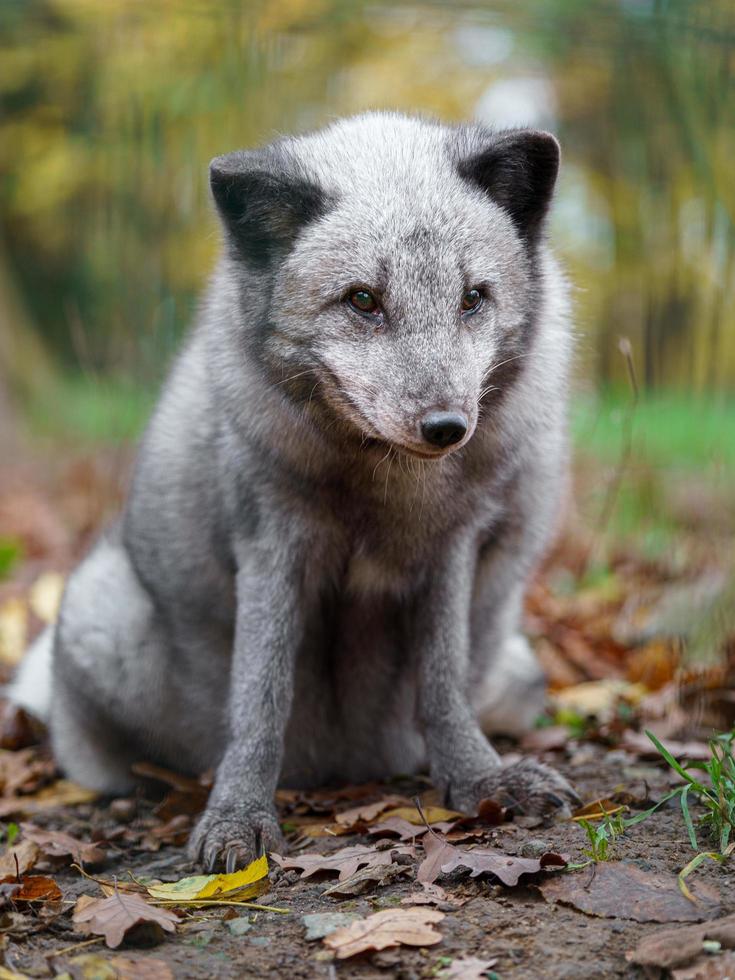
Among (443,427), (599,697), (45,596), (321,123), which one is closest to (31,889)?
(443,427)

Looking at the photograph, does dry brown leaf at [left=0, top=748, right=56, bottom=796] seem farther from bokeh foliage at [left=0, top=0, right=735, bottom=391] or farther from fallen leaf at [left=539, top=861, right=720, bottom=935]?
bokeh foliage at [left=0, top=0, right=735, bottom=391]

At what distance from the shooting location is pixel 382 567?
157 inches

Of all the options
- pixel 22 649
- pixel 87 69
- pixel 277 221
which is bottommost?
pixel 22 649

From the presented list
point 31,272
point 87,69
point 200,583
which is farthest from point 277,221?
point 31,272

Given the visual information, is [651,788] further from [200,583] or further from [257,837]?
[200,583]

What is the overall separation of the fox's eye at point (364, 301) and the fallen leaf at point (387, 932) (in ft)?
5.85

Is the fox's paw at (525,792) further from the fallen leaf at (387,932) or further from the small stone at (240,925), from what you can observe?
the small stone at (240,925)

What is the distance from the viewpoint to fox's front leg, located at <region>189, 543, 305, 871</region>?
12.6 ft

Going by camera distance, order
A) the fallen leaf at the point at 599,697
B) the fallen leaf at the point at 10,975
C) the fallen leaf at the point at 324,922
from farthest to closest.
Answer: the fallen leaf at the point at 599,697, the fallen leaf at the point at 324,922, the fallen leaf at the point at 10,975

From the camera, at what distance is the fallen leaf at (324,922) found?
9.49ft

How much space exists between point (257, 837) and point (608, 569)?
4090mm

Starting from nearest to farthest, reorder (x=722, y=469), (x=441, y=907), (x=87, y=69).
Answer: (x=441, y=907)
(x=722, y=469)
(x=87, y=69)

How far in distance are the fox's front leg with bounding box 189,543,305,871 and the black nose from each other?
86 cm

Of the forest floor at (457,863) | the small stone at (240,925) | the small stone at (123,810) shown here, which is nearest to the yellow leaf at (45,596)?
the forest floor at (457,863)
